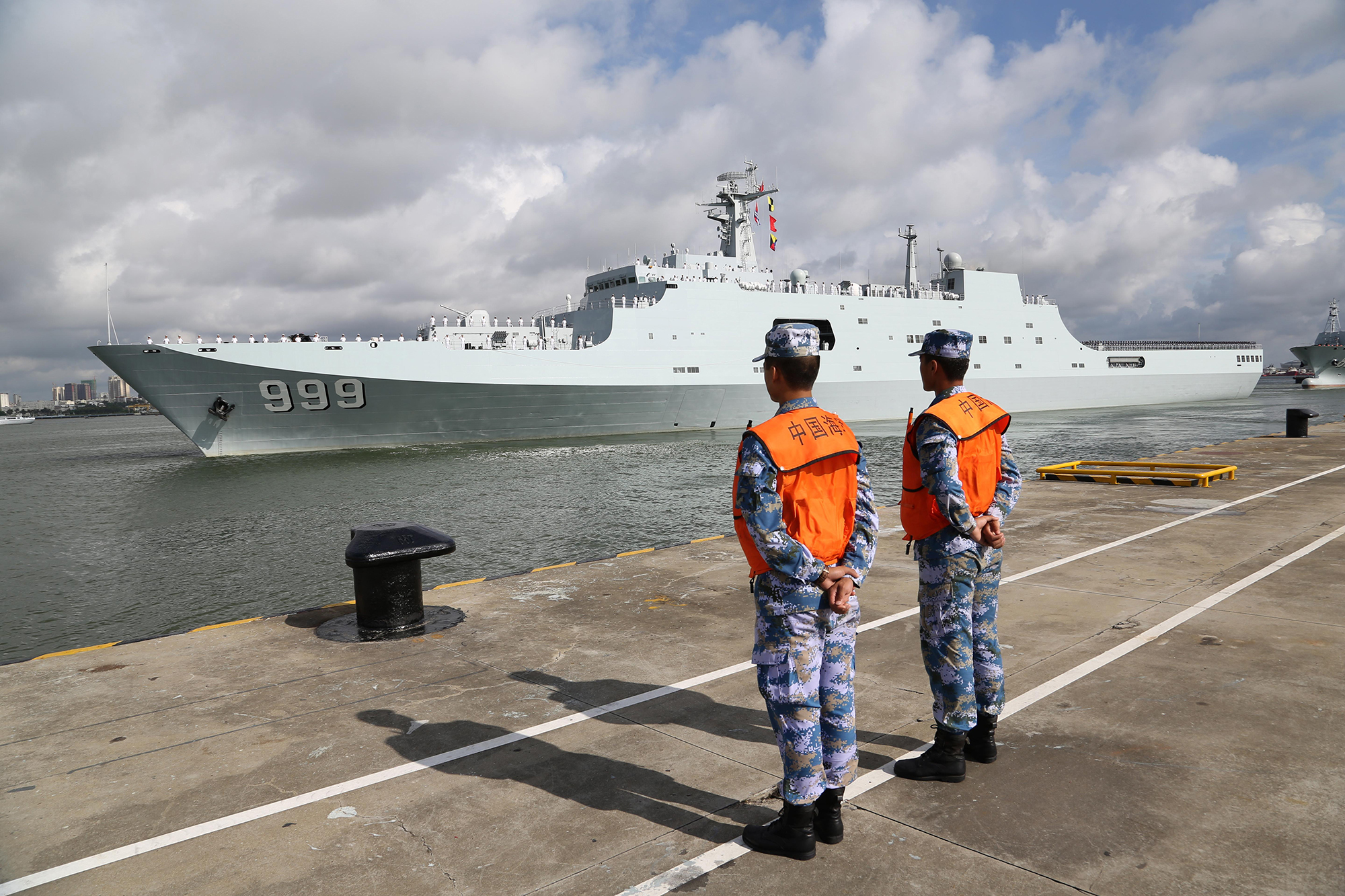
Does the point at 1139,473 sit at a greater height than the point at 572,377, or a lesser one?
lesser

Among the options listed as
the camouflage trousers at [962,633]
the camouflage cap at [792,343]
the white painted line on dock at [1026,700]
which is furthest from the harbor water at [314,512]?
the camouflage cap at [792,343]

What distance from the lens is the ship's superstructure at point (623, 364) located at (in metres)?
23.9

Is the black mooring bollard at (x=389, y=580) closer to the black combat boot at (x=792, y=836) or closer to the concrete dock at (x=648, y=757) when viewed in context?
the concrete dock at (x=648, y=757)

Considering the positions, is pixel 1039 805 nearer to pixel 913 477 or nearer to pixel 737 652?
pixel 913 477

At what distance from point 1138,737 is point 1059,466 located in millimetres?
9141

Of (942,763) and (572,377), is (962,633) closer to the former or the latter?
(942,763)

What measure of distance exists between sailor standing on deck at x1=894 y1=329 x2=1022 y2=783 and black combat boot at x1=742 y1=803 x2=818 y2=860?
0.60 meters

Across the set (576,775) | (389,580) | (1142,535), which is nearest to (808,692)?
(576,775)

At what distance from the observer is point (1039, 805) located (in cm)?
235

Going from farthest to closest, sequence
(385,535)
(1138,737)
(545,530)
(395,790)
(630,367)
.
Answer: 1. (630,367)
2. (545,530)
3. (385,535)
4. (1138,737)
5. (395,790)

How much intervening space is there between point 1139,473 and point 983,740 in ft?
28.7

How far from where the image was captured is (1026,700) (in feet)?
10.4

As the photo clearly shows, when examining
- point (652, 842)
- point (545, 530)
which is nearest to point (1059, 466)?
point (545, 530)

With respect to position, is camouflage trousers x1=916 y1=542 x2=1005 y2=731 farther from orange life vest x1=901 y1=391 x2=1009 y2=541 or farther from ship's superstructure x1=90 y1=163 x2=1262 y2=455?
ship's superstructure x1=90 y1=163 x2=1262 y2=455
